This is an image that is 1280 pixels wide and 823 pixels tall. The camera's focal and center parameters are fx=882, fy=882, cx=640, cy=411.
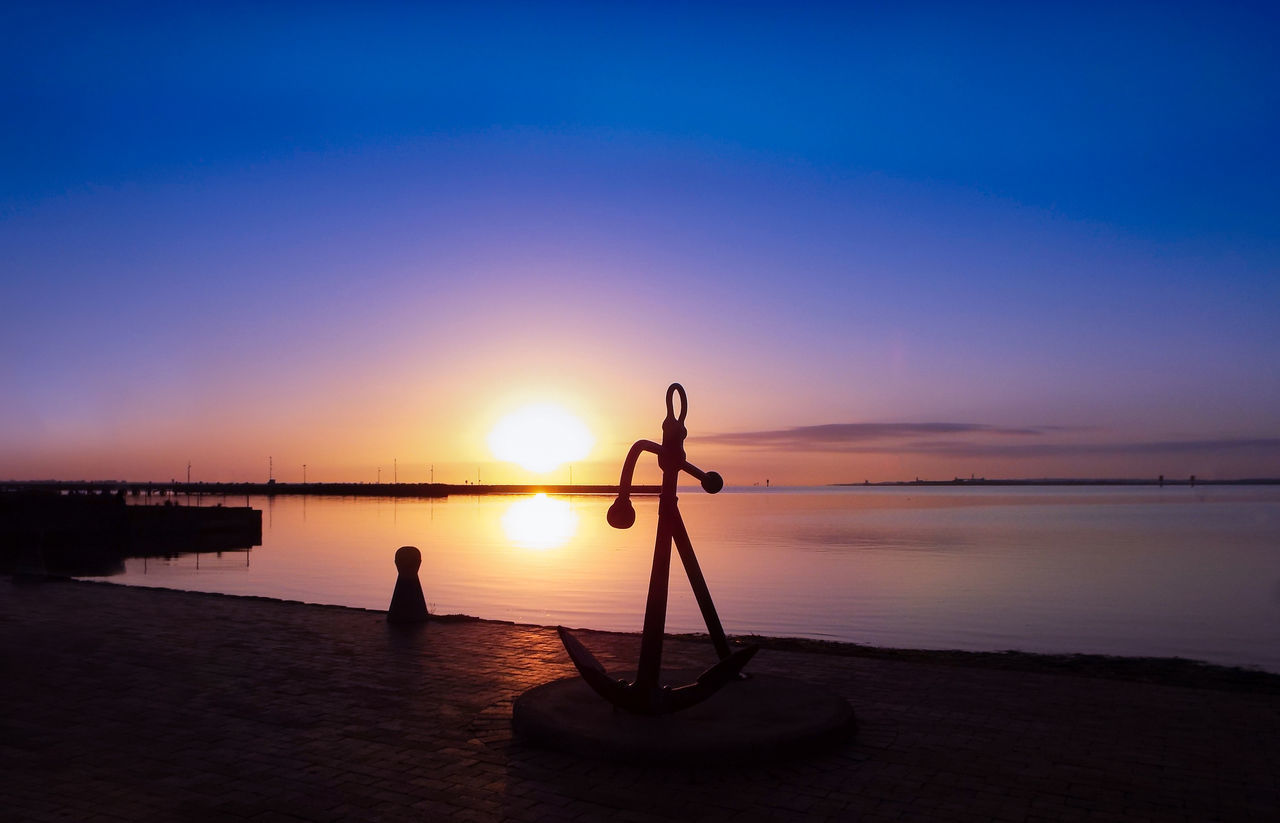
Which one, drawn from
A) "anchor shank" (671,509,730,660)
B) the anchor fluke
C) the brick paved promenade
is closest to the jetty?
the brick paved promenade

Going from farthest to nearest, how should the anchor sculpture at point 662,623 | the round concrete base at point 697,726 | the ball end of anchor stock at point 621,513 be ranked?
the ball end of anchor stock at point 621,513, the anchor sculpture at point 662,623, the round concrete base at point 697,726

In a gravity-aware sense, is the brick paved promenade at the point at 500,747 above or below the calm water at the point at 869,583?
above

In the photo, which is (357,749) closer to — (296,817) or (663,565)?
(296,817)

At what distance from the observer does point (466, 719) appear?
6.61m

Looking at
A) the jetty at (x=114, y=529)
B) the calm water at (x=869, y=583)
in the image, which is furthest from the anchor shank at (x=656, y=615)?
the jetty at (x=114, y=529)

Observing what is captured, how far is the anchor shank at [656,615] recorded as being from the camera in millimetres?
6256

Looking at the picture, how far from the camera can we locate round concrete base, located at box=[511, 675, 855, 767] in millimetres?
5535

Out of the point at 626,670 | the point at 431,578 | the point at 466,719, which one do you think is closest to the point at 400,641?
the point at 626,670

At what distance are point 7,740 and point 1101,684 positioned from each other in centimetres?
867

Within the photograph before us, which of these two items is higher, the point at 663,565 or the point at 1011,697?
the point at 663,565

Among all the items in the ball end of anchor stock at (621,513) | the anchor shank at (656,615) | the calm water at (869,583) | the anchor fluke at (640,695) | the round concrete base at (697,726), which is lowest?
the calm water at (869,583)

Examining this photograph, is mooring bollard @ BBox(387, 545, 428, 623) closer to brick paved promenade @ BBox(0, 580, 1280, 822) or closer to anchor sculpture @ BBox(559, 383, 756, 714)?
brick paved promenade @ BBox(0, 580, 1280, 822)

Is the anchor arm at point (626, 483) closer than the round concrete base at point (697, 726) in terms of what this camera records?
No

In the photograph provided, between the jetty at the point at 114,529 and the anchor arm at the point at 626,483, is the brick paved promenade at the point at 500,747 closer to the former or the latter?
the anchor arm at the point at 626,483
